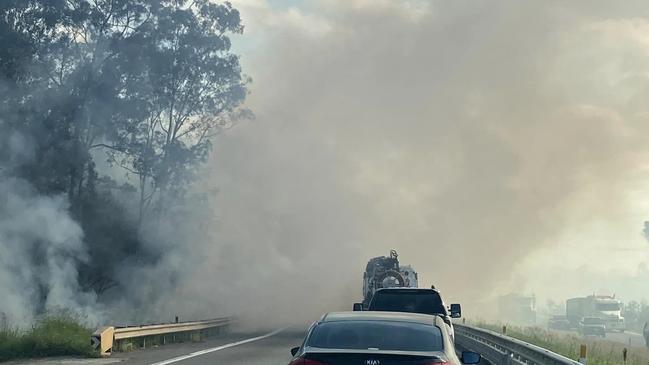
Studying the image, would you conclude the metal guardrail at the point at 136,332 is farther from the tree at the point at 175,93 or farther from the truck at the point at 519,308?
the truck at the point at 519,308

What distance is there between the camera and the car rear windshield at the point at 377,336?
8.79m

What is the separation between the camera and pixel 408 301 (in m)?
20.2

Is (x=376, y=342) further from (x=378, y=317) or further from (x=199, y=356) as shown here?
(x=199, y=356)

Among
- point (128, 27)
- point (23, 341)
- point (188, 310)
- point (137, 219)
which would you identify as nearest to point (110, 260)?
point (137, 219)

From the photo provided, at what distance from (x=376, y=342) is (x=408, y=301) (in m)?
11.5

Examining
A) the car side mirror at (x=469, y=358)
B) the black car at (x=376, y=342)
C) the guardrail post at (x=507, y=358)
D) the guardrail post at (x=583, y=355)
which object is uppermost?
the black car at (x=376, y=342)

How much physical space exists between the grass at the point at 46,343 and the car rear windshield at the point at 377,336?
1436 centimetres

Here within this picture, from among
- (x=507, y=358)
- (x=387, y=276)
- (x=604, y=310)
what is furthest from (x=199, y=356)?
(x=604, y=310)

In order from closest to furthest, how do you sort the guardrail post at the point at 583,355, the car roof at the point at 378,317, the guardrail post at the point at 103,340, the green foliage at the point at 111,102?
the car roof at the point at 378,317 → the guardrail post at the point at 583,355 → the guardrail post at the point at 103,340 → the green foliage at the point at 111,102

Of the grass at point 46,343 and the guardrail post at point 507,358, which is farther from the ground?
the grass at point 46,343

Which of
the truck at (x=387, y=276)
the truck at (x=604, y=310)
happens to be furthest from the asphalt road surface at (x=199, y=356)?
the truck at (x=604, y=310)

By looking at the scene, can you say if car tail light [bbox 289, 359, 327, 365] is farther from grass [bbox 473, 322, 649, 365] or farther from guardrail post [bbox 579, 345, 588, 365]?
grass [bbox 473, 322, 649, 365]

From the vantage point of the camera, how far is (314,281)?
65.9 metres

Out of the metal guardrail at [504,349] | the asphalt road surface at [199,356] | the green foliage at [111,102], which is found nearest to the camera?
the metal guardrail at [504,349]
